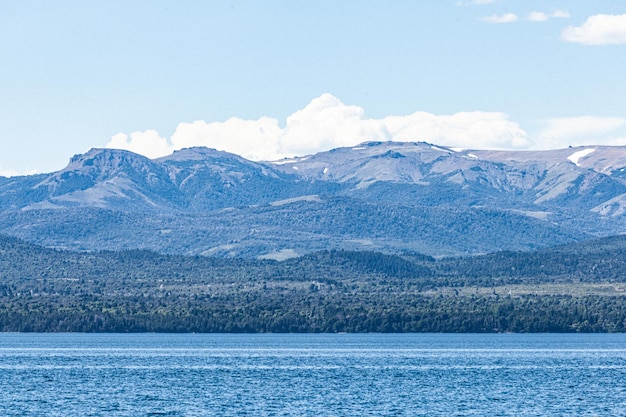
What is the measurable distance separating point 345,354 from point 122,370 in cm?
4552

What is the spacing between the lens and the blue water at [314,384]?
106m

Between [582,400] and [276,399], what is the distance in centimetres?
2464

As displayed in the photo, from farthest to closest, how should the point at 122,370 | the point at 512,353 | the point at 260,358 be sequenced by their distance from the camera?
the point at 512,353, the point at 260,358, the point at 122,370

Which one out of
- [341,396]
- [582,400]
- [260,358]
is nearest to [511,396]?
[582,400]

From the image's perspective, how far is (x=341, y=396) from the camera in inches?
4579

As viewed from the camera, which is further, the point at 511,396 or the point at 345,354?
the point at 345,354

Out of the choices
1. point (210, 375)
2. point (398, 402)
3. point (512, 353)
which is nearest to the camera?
point (398, 402)

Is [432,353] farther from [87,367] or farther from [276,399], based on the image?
[276,399]

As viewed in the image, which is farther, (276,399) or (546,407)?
(276,399)

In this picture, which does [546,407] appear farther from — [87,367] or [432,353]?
[432,353]

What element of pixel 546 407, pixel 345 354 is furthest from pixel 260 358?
pixel 546 407

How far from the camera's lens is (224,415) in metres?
101

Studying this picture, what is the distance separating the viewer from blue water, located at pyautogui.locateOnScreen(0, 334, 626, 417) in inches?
4163

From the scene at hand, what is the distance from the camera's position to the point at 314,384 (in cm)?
13050
